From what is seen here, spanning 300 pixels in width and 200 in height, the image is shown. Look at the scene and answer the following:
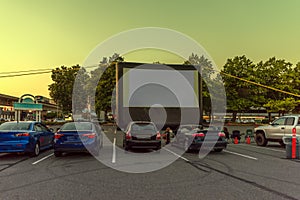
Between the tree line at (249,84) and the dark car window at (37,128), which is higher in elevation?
the tree line at (249,84)

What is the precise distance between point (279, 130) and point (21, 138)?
12954 mm

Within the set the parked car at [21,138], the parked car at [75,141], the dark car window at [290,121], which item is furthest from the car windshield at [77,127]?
the dark car window at [290,121]

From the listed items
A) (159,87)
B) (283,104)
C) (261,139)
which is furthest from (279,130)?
(283,104)

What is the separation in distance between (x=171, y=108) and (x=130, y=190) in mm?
15406

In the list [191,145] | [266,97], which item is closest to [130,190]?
[191,145]

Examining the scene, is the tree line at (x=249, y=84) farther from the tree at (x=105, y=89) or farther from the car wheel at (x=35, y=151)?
the car wheel at (x=35, y=151)

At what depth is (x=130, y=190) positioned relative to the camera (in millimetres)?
6031

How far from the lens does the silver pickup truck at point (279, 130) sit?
15019mm

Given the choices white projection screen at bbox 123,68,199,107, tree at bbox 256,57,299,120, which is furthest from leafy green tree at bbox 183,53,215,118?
white projection screen at bbox 123,68,199,107

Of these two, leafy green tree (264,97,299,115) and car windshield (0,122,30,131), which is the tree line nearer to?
leafy green tree (264,97,299,115)

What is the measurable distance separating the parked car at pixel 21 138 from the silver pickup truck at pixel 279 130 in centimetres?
1223

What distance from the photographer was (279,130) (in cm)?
1563

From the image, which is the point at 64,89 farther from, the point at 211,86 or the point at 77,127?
the point at 77,127

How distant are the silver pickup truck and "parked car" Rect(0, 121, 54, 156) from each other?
12.2 m
